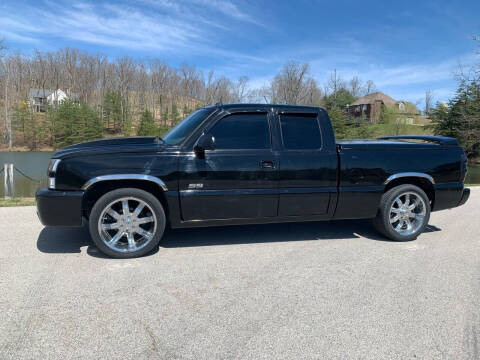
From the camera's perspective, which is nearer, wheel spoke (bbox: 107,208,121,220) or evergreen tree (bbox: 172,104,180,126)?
wheel spoke (bbox: 107,208,121,220)

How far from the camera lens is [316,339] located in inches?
95.9

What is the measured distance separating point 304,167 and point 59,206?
3081mm

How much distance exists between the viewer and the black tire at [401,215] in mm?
4781

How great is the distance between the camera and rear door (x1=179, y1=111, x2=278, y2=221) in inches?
160

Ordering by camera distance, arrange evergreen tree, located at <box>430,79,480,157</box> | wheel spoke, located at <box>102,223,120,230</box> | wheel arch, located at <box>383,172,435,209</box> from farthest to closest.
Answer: evergreen tree, located at <box>430,79,480,157</box> → wheel arch, located at <box>383,172,435,209</box> → wheel spoke, located at <box>102,223,120,230</box>

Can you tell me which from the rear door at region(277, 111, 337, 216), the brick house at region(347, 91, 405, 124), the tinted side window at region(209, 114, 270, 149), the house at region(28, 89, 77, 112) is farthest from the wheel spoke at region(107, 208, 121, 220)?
the brick house at region(347, 91, 405, 124)

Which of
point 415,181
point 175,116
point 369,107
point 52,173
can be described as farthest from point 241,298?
point 369,107

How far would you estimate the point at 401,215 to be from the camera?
16.0ft

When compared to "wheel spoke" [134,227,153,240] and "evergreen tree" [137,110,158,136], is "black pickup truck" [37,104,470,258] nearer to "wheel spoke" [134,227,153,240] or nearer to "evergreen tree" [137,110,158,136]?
"wheel spoke" [134,227,153,240]

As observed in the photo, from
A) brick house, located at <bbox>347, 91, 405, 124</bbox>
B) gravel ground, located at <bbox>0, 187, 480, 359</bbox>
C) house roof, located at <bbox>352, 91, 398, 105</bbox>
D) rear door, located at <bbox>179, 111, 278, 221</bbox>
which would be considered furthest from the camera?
house roof, located at <bbox>352, 91, 398, 105</bbox>

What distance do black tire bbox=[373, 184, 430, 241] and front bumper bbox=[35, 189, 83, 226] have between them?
162 inches

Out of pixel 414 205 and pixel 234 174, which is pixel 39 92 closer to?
pixel 234 174

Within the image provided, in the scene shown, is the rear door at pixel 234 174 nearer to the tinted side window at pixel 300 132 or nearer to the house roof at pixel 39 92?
the tinted side window at pixel 300 132

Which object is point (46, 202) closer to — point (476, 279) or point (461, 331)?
point (461, 331)
